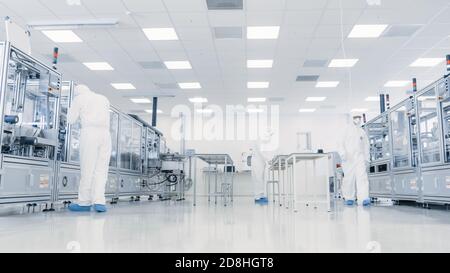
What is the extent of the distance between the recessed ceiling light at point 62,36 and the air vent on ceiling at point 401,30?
5.73 meters

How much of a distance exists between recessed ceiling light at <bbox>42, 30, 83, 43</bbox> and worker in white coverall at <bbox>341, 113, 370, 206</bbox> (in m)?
5.25

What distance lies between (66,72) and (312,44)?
5.86 meters

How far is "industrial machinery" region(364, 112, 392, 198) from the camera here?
6.14m

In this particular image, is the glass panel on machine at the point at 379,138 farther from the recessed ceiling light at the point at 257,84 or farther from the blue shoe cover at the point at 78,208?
the blue shoe cover at the point at 78,208

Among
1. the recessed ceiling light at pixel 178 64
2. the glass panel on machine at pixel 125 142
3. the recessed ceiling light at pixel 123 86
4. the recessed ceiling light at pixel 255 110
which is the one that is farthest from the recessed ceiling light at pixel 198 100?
the glass panel on machine at pixel 125 142

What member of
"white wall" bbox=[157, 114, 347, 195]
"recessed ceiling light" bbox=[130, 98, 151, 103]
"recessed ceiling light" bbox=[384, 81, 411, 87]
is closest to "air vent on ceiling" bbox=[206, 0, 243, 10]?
"recessed ceiling light" bbox=[384, 81, 411, 87]

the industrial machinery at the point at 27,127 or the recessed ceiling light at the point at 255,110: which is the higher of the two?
the recessed ceiling light at the point at 255,110

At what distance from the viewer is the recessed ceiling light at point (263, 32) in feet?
19.7

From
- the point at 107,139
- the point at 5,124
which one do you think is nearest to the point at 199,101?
the point at 107,139

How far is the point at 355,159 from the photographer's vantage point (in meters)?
5.73

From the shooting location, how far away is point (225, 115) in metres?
12.3

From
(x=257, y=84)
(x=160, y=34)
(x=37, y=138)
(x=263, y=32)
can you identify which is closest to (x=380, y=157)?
(x=263, y=32)

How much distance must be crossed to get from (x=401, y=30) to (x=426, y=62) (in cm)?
201

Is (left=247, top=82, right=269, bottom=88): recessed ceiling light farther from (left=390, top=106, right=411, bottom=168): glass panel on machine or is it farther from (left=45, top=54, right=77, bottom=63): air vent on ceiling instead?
(left=45, top=54, right=77, bottom=63): air vent on ceiling
